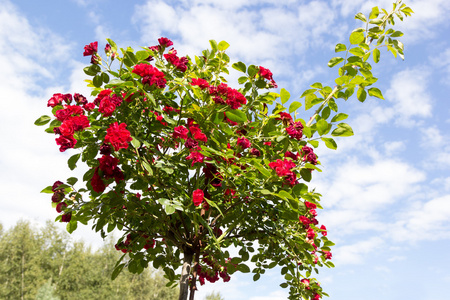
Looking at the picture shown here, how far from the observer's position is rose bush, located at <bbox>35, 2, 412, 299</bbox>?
3303 mm

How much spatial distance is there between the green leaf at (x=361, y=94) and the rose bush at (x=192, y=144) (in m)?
0.02

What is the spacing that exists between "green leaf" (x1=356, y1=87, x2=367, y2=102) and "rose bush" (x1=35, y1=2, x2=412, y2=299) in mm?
20

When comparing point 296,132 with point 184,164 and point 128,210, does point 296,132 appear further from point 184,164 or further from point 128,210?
point 128,210

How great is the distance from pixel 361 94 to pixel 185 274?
292cm

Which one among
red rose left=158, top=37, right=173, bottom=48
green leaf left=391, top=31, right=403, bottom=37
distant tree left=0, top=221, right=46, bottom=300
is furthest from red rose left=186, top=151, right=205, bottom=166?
distant tree left=0, top=221, right=46, bottom=300

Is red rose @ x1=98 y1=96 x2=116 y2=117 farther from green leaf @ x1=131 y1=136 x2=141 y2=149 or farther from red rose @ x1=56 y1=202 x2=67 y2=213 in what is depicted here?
red rose @ x1=56 y1=202 x2=67 y2=213

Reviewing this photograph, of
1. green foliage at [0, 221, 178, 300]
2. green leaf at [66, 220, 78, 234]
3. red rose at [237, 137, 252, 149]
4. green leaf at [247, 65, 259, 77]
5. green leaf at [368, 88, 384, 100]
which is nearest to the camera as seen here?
red rose at [237, 137, 252, 149]

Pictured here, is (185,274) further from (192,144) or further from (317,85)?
(317,85)

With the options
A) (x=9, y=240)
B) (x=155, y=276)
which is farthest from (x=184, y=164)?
(x=155, y=276)

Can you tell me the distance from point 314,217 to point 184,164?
223 centimetres

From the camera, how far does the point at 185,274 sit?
4066 millimetres

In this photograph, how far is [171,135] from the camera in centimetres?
357

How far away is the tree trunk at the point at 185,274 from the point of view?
3973mm

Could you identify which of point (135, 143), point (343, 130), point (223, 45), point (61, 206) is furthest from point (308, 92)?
point (61, 206)
